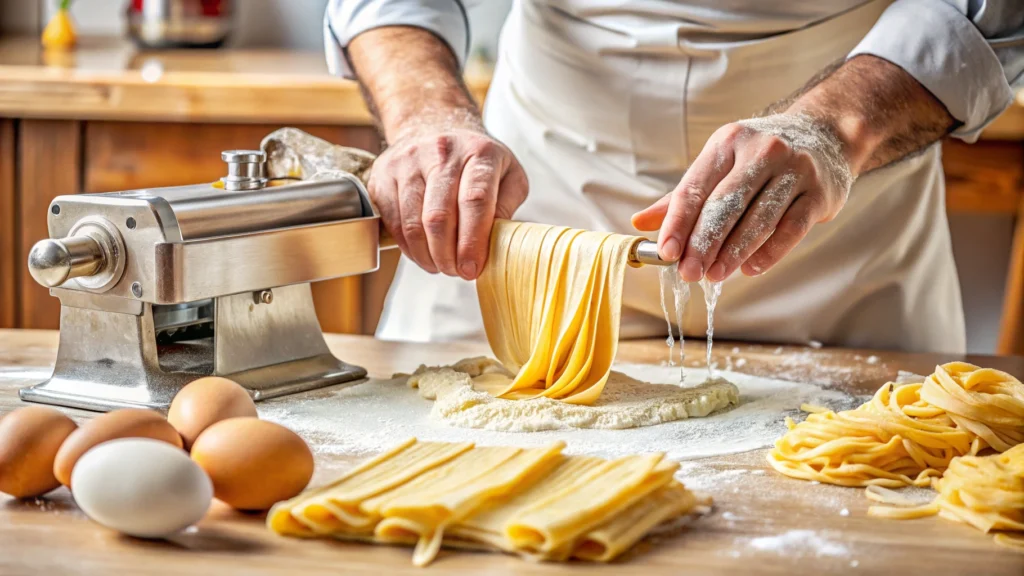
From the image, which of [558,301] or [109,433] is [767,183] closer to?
[558,301]

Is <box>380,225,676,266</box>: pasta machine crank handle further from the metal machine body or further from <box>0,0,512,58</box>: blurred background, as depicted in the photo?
<box>0,0,512,58</box>: blurred background

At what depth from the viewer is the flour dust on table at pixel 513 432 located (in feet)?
4.66

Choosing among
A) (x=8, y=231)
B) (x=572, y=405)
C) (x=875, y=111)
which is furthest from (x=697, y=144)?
(x=8, y=231)

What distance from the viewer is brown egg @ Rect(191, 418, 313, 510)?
1.11 m

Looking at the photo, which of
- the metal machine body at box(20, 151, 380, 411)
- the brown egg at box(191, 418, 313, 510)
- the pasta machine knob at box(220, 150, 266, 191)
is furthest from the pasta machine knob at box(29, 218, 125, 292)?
the brown egg at box(191, 418, 313, 510)

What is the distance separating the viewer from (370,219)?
5.75 ft

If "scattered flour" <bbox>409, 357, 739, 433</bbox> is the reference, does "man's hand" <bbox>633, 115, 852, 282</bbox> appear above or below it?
above

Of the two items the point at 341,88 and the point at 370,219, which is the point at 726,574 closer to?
the point at 370,219

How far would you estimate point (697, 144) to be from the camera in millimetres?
2100

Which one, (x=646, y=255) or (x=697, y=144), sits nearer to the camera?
(x=646, y=255)

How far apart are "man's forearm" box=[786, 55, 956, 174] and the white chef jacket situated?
98 millimetres

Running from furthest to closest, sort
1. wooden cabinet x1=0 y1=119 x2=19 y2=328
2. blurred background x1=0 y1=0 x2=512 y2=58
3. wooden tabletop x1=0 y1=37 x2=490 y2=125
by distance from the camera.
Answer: blurred background x1=0 y1=0 x2=512 y2=58
wooden cabinet x1=0 y1=119 x2=19 y2=328
wooden tabletop x1=0 y1=37 x2=490 y2=125

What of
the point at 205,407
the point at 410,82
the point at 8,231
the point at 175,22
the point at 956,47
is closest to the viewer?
the point at 205,407

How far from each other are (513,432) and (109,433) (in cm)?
51
